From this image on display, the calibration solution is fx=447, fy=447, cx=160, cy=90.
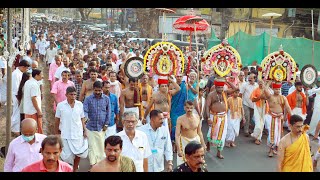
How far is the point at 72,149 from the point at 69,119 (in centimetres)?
44

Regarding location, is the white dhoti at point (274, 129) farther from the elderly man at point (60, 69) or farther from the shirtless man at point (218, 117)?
the elderly man at point (60, 69)

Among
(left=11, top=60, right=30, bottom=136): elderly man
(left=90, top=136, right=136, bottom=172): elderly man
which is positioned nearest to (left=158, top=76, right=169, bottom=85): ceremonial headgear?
(left=11, top=60, right=30, bottom=136): elderly man

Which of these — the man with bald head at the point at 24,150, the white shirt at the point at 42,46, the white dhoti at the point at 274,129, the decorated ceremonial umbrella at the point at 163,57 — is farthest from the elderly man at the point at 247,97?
the white shirt at the point at 42,46

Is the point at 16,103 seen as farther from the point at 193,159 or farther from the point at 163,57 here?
the point at 193,159

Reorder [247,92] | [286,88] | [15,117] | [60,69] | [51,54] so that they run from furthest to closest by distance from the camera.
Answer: [51,54], [286,88], [247,92], [60,69], [15,117]

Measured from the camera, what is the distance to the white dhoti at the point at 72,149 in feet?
21.0

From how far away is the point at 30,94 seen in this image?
22.3ft

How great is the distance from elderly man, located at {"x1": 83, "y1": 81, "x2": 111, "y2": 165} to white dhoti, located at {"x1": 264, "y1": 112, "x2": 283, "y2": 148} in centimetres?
320

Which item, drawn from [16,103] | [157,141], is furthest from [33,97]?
[157,141]

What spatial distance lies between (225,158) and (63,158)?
9.99ft

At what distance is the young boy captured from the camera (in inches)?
351

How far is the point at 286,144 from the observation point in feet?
18.4

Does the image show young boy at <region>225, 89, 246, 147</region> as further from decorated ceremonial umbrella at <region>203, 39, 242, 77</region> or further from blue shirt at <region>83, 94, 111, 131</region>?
blue shirt at <region>83, 94, 111, 131</region>
